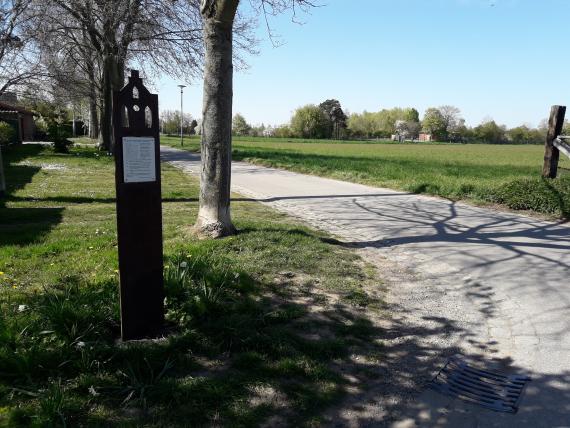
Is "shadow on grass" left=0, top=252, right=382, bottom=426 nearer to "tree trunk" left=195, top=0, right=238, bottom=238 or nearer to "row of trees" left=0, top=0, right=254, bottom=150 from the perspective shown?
"tree trunk" left=195, top=0, right=238, bottom=238

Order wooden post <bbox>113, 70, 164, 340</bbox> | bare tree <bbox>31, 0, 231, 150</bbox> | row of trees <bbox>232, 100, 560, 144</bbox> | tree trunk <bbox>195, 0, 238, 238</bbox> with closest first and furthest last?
wooden post <bbox>113, 70, 164, 340</bbox>
tree trunk <bbox>195, 0, 238, 238</bbox>
bare tree <bbox>31, 0, 231, 150</bbox>
row of trees <bbox>232, 100, 560, 144</bbox>

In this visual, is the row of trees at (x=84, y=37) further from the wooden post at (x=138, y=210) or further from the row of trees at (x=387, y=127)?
the row of trees at (x=387, y=127)

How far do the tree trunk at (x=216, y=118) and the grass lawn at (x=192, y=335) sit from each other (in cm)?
45

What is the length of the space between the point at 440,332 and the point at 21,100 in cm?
2725

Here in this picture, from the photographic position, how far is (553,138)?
442 inches

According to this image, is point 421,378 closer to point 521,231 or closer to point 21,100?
point 521,231

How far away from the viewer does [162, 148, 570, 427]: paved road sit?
10.7 ft

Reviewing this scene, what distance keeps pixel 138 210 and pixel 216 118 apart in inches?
131

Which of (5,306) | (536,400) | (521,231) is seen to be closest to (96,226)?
(5,306)

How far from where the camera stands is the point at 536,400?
3.25 meters

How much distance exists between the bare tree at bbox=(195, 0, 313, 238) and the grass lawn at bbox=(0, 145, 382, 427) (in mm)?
487

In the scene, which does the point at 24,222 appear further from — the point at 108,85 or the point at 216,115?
the point at 108,85

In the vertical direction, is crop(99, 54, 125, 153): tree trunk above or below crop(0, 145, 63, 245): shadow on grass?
above

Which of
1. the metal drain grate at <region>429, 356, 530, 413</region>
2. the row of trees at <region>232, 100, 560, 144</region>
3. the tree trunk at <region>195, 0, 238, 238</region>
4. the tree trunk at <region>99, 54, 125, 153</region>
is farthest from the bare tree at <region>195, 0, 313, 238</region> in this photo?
the row of trees at <region>232, 100, 560, 144</region>
